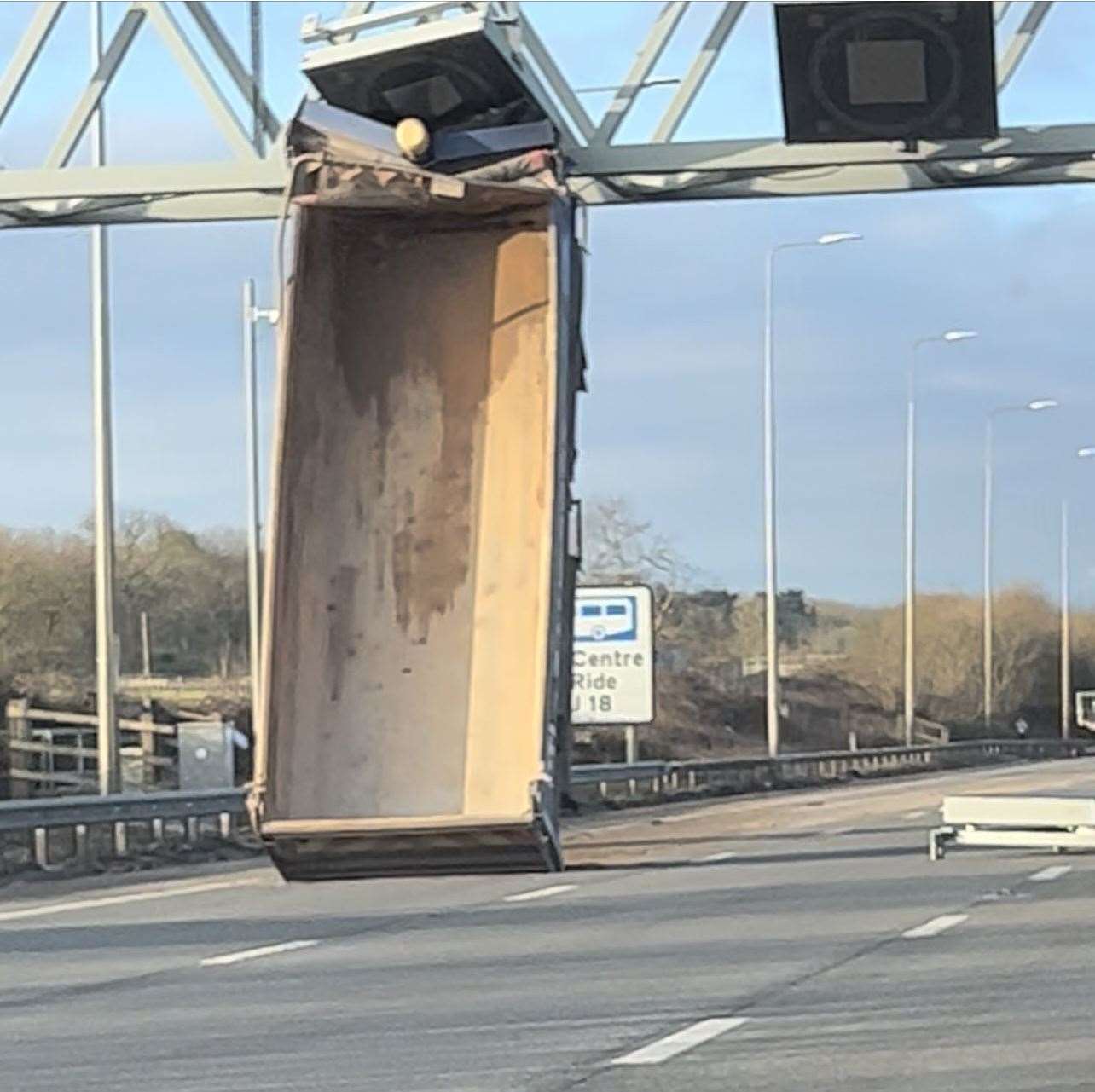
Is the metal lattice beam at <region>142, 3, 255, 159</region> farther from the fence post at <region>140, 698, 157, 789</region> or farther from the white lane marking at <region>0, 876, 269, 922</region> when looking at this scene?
the fence post at <region>140, 698, 157, 789</region>

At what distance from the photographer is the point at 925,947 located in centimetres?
1516

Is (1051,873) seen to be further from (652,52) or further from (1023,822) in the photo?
(652,52)

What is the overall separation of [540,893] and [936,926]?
160 inches

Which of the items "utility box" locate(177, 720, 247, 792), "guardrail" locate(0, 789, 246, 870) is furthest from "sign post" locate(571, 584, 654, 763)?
"guardrail" locate(0, 789, 246, 870)

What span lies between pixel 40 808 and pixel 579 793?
13916mm

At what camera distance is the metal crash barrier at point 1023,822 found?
23.6 metres

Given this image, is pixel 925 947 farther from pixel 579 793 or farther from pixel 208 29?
pixel 579 793

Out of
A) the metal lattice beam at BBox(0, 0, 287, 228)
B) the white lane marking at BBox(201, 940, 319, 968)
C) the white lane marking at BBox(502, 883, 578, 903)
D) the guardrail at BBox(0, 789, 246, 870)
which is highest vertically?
the metal lattice beam at BBox(0, 0, 287, 228)

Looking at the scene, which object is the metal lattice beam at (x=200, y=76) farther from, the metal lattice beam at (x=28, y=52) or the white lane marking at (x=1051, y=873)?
the white lane marking at (x=1051, y=873)

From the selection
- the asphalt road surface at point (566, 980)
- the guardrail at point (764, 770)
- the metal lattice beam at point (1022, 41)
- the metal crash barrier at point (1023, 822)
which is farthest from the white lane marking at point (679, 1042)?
the metal crash barrier at point (1023, 822)

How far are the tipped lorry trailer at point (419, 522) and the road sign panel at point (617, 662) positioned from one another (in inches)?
554

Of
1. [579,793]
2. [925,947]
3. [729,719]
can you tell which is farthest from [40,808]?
[729,719]

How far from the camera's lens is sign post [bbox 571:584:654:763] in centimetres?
3256

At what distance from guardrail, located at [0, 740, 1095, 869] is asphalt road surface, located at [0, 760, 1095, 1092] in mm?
1608
